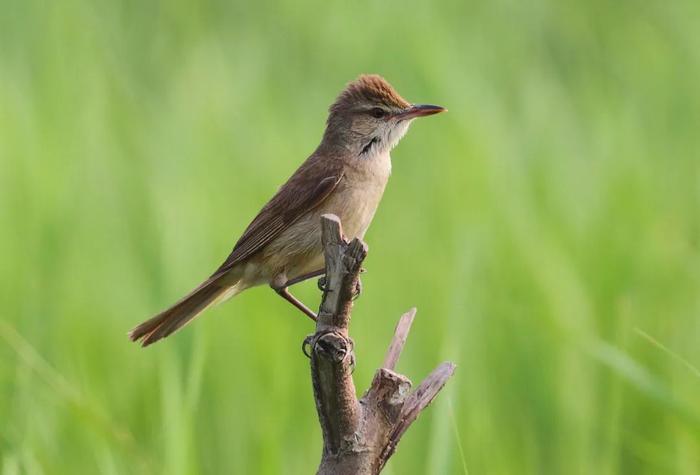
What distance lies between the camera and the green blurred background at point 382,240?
17.0ft

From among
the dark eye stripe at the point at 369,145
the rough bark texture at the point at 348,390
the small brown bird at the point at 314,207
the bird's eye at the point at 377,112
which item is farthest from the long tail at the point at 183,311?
the rough bark texture at the point at 348,390

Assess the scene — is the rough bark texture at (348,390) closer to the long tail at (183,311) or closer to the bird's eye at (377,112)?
the long tail at (183,311)

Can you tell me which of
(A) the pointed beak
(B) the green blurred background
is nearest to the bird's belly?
(A) the pointed beak

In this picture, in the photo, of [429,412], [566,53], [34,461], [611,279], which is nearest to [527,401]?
[429,412]

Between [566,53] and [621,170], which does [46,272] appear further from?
[566,53]

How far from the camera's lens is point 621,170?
23.1 ft

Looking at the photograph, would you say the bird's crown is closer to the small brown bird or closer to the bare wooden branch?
the small brown bird

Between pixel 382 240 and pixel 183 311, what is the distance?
2.49 metres

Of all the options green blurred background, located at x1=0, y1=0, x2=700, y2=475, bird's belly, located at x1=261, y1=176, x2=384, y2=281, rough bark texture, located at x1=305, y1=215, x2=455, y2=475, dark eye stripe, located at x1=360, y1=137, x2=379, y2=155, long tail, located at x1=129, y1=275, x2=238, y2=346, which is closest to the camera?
rough bark texture, located at x1=305, y1=215, x2=455, y2=475

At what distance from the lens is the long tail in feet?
14.3

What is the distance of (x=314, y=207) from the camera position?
462 centimetres

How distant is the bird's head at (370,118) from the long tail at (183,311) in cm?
68

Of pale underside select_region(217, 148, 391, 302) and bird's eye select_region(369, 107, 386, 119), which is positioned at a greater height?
bird's eye select_region(369, 107, 386, 119)

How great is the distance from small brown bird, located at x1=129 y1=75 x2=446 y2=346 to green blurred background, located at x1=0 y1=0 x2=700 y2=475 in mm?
285
